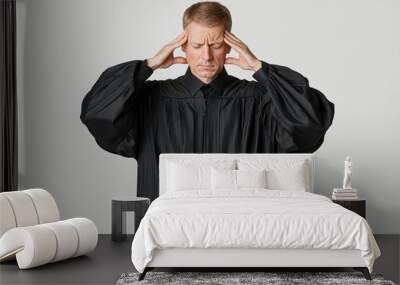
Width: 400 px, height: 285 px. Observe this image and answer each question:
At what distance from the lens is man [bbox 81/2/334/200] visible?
605 centimetres

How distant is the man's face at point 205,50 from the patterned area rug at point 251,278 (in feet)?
6.23

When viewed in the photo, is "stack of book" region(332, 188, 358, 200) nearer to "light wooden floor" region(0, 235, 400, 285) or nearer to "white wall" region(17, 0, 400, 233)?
"white wall" region(17, 0, 400, 233)

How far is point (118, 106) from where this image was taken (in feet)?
19.9

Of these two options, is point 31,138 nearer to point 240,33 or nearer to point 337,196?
point 240,33

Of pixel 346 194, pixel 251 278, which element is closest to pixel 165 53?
pixel 251 278

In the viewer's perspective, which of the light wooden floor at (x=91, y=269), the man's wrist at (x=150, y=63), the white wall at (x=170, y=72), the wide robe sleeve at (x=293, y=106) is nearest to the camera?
the light wooden floor at (x=91, y=269)

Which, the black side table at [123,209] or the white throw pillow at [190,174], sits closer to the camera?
the white throw pillow at [190,174]

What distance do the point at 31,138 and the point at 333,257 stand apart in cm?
413

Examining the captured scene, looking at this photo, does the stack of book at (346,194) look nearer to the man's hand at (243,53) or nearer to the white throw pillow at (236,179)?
the white throw pillow at (236,179)

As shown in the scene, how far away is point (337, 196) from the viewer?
716 cm

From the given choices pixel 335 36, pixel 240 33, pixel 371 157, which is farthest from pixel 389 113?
pixel 240 33

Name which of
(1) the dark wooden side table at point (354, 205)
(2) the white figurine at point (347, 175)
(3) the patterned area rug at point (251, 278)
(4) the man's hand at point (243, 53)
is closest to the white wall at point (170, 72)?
(2) the white figurine at point (347, 175)

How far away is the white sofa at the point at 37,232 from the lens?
5.33 metres

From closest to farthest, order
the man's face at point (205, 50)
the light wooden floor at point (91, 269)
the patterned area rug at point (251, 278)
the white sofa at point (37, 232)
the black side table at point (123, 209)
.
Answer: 1. the patterned area rug at point (251, 278)
2. the light wooden floor at point (91, 269)
3. the white sofa at point (37, 232)
4. the man's face at point (205, 50)
5. the black side table at point (123, 209)
